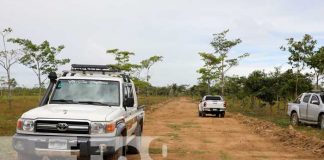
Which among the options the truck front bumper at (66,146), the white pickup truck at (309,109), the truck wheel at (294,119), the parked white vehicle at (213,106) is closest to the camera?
the truck front bumper at (66,146)

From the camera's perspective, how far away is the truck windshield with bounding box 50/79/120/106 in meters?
9.52

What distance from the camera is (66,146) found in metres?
8.07

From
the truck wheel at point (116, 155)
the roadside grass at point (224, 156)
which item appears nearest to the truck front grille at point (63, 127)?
the truck wheel at point (116, 155)

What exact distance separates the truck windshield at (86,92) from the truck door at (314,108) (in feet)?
42.6

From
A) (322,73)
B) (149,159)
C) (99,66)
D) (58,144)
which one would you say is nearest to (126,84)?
(99,66)

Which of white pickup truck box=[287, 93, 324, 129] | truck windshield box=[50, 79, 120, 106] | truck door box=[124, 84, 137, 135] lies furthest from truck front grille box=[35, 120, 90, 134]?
white pickup truck box=[287, 93, 324, 129]

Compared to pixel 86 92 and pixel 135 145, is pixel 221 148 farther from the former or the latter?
pixel 86 92

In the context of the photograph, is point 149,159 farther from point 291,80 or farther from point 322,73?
point 291,80

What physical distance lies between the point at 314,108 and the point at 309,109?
466mm

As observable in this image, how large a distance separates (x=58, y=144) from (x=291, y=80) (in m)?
26.0

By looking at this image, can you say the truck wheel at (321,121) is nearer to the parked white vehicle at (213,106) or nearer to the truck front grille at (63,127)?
the parked white vehicle at (213,106)

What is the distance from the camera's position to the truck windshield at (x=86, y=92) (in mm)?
9523

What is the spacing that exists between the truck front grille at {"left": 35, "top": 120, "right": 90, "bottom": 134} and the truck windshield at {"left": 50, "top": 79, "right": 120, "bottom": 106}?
4.14ft

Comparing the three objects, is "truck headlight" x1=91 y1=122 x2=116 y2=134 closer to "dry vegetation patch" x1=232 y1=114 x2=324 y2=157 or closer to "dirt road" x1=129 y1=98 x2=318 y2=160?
"dirt road" x1=129 y1=98 x2=318 y2=160
